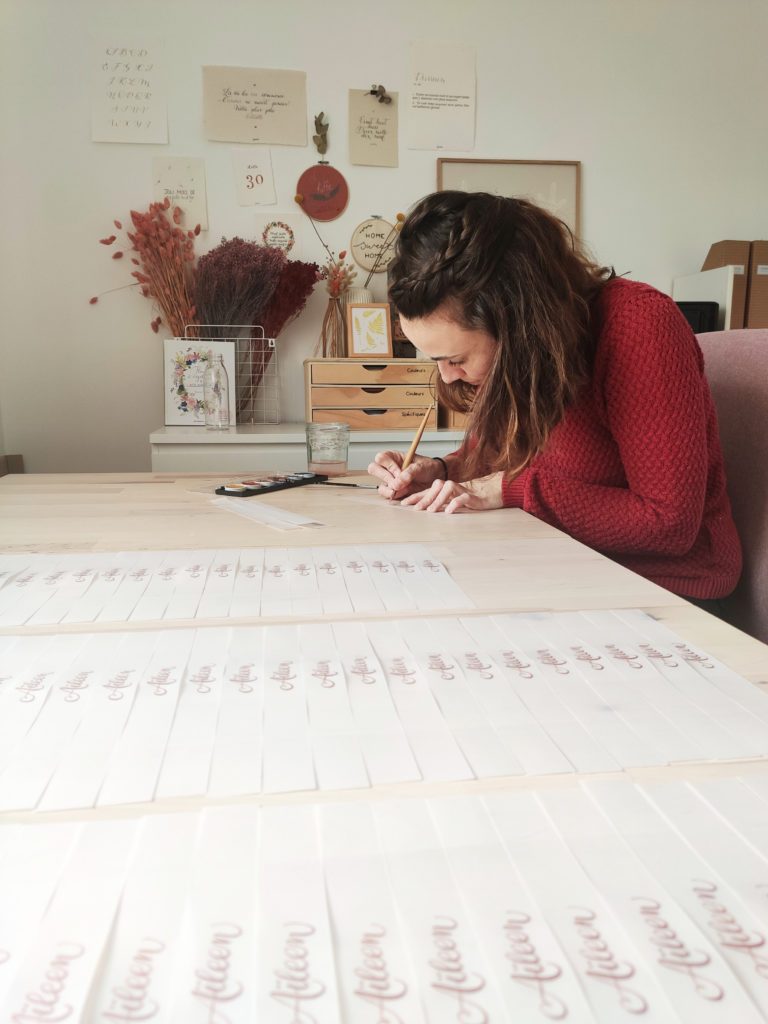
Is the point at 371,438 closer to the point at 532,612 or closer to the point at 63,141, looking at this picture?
the point at 63,141

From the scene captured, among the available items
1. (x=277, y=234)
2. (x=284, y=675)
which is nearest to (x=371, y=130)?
(x=277, y=234)

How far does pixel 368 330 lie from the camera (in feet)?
7.76

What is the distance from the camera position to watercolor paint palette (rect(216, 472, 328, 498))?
1.25 m

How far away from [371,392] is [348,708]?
6.00 feet

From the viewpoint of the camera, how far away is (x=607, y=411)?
1.10 m

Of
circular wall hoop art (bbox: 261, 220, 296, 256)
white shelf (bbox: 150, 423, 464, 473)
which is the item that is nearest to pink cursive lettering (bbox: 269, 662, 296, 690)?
white shelf (bbox: 150, 423, 464, 473)

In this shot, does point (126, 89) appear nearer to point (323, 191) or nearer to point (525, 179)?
point (323, 191)

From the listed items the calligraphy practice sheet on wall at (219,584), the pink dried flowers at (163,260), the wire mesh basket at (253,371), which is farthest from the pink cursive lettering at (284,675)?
the pink dried flowers at (163,260)

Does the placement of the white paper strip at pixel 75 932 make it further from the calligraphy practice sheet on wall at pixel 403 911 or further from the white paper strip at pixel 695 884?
the white paper strip at pixel 695 884

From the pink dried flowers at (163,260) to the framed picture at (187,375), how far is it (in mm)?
167

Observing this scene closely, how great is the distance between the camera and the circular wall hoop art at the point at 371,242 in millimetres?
2500

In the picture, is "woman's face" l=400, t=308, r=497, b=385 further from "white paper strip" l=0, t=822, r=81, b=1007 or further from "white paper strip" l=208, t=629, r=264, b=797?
"white paper strip" l=0, t=822, r=81, b=1007

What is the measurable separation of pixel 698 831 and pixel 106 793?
0.27 metres

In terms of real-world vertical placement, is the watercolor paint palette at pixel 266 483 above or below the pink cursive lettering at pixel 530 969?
above
